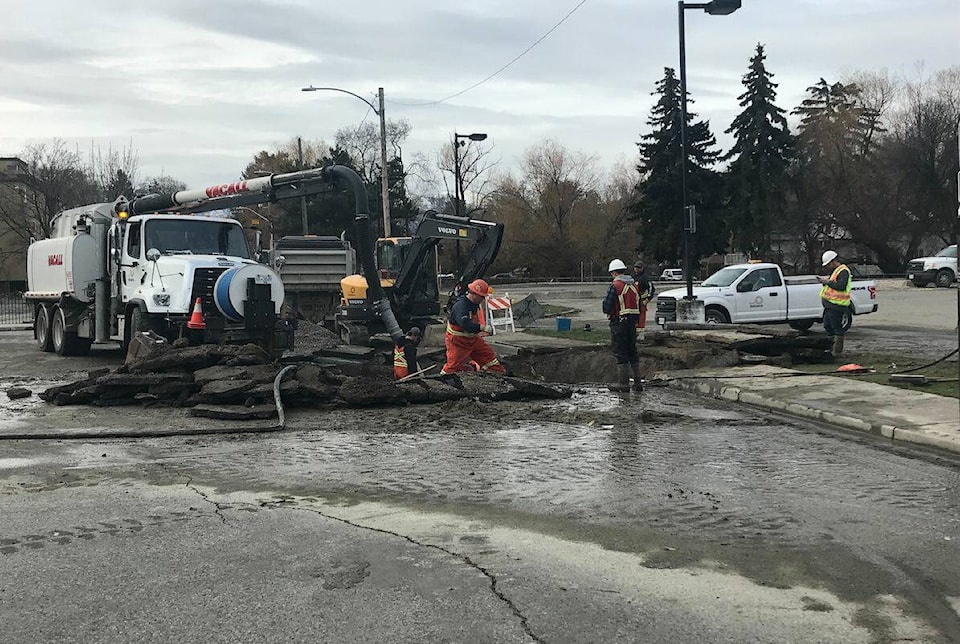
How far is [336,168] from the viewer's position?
15.1 meters

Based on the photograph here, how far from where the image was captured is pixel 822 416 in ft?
32.9

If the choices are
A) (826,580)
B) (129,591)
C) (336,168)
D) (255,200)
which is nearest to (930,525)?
(826,580)

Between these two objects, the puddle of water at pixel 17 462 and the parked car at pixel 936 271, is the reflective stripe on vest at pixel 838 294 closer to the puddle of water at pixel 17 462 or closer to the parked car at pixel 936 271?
the puddle of water at pixel 17 462

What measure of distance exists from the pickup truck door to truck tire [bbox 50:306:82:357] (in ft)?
49.3

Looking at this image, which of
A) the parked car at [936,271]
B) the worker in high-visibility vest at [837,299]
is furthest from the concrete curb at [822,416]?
the parked car at [936,271]

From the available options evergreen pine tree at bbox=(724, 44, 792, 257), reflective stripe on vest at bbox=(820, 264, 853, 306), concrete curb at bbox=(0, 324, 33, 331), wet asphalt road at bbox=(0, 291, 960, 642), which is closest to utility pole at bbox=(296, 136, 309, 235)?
concrete curb at bbox=(0, 324, 33, 331)

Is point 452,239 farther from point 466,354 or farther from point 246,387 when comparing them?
point 246,387

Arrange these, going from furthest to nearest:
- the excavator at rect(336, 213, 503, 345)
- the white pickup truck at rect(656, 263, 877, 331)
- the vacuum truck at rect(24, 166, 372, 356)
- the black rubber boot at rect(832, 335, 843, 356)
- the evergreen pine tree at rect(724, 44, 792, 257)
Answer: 1. the evergreen pine tree at rect(724, 44, 792, 257)
2. the white pickup truck at rect(656, 263, 877, 331)
3. the excavator at rect(336, 213, 503, 345)
4. the black rubber boot at rect(832, 335, 843, 356)
5. the vacuum truck at rect(24, 166, 372, 356)

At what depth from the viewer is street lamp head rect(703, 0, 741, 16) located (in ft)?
65.3

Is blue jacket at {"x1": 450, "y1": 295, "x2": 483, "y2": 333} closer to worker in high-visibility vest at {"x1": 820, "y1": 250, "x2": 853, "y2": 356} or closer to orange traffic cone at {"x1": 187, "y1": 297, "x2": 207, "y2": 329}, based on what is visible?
orange traffic cone at {"x1": 187, "y1": 297, "x2": 207, "y2": 329}

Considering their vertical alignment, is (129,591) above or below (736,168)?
below

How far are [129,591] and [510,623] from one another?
2026mm

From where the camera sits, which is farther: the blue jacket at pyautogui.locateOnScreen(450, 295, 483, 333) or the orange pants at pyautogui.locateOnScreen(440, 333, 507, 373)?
the orange pants at pyautogui.locateOnScreen(440, 333, 507, 373)

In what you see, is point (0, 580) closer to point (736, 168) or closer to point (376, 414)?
point (376, 414)
